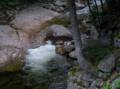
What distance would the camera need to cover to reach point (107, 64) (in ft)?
32.1

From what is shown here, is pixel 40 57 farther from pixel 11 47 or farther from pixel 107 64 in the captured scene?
pixel 107 64

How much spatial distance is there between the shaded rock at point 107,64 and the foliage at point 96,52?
38cm

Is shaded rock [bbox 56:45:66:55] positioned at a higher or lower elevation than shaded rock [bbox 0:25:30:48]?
lower

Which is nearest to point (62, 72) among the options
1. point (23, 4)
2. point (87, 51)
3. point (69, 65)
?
point (69, 65)

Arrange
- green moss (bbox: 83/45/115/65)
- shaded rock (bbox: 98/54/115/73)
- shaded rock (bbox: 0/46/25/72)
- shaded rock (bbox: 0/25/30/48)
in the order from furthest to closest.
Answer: shaded rock (bbox: 0/25/30/48) < shaded rock (bbox: 0/46/25/72) < green moss (bbox: 83/45/115/65) < shaded rock (bbox: 98/54/115/73)

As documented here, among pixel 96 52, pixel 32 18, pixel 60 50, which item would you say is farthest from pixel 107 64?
pixel 32 18

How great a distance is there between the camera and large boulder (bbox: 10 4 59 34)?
18.2m

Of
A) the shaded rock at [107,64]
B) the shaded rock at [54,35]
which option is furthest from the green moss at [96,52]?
the shaded rock at [54,35]

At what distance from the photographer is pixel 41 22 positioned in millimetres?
18922

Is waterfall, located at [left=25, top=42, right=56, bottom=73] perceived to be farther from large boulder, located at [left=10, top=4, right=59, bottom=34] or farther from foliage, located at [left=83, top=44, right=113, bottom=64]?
foliage, located at [left=83, top=44, right=113, bottom=64]

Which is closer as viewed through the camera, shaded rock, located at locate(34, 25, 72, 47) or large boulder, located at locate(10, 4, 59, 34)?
shaded rock, located at locate(34, 25, 72, 47)

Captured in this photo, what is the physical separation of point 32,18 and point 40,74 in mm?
6675

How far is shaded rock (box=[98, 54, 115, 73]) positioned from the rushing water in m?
2.34

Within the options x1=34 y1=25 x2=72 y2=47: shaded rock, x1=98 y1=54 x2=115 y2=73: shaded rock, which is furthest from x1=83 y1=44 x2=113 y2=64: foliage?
x1=34 y1=25 x2=72 y2=47: shaded rock
